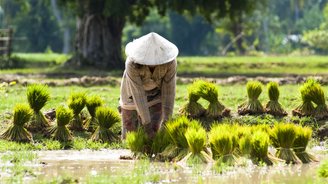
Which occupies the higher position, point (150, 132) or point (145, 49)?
point (145, 49)

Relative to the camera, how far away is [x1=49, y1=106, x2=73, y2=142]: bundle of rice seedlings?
13188 mm

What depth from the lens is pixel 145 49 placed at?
11.5m

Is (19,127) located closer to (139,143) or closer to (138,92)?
(138,92)

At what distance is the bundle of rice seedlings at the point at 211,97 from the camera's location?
14.4m

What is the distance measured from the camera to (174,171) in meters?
10.3

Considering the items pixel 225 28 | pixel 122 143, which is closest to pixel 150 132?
pixel 122 143

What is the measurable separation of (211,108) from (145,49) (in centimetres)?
347

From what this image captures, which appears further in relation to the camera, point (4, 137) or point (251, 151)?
point (4, 137)

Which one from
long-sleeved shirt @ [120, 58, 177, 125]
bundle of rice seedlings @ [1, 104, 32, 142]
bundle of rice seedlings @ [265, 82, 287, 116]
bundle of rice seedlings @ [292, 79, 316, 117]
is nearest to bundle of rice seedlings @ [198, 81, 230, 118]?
bundle of rice seedlings @ [265, 82, 287, 116]

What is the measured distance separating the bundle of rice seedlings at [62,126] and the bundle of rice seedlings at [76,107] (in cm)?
62

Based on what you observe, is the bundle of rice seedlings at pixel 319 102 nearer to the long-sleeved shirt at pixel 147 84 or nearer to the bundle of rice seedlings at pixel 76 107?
the long-sleeved shirt at pixel 147 84

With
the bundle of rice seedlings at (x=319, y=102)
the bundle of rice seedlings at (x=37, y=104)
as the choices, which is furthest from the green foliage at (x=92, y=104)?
the bundle of rice seedlings at (x=319, y=102)

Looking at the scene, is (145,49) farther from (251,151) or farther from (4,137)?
(4,137)

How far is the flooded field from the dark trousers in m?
1.10
